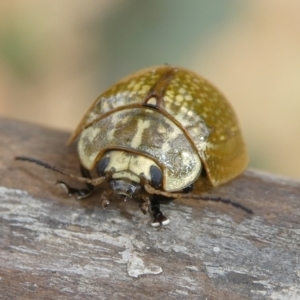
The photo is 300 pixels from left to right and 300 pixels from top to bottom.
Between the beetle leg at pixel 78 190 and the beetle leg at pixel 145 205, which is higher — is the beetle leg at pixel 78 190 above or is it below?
below

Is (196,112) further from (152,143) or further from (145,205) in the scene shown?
(145,205)

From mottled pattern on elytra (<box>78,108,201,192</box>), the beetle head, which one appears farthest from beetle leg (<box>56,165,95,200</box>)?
the beetle head

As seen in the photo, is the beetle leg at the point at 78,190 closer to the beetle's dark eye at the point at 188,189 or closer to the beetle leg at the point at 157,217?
the beetle leg at the point at 157,217

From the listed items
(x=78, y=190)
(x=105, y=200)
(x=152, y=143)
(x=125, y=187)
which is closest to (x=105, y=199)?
(x=105, y=200)

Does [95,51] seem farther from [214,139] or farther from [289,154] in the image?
[214,139]

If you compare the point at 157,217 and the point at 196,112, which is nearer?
the point at 157,217

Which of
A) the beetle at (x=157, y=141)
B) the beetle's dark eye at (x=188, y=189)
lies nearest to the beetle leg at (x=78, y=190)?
the beetle at (x=157, y=141)
